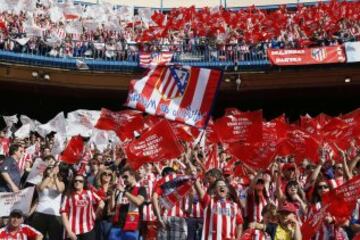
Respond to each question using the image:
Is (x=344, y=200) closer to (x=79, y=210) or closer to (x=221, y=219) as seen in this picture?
(x=221, y=219)

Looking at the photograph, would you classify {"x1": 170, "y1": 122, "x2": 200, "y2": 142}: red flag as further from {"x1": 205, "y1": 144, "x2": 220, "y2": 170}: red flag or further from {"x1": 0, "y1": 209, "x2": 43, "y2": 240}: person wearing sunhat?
{"x1": 0, "y1": 209, "x2": 43, "y2": 240}: person wearing sunhat

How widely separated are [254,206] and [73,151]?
19.0 feet

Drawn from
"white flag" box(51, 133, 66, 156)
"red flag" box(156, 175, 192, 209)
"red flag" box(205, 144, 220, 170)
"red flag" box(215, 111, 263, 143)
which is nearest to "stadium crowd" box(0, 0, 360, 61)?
"white flag" box(51, 133, 66, 156)

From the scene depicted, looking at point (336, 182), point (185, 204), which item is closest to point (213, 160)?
point (185, 204)

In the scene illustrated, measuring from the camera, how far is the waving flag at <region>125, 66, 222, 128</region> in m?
9.70

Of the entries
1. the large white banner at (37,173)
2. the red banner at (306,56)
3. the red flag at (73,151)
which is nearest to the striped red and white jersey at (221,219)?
the large white banner at (37,173)

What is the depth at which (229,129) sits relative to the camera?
1071cm

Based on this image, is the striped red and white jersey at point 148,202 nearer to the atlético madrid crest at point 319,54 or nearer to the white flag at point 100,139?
the white flag at point 100,139

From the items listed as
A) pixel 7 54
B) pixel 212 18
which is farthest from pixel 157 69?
pixel 212 18

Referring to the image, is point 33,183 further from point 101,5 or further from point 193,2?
point 193,2

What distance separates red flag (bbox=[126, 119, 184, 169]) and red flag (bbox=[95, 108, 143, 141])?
3.21 metres

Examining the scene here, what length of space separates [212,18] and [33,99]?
7.80m

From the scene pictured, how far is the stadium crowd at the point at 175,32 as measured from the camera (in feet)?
70.0

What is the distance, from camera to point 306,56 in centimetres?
2056
